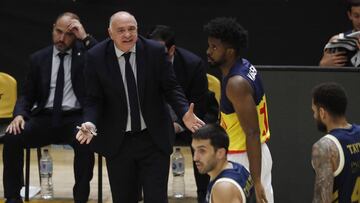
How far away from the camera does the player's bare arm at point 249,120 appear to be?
5.20m

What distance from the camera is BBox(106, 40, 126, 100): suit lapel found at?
5.94m

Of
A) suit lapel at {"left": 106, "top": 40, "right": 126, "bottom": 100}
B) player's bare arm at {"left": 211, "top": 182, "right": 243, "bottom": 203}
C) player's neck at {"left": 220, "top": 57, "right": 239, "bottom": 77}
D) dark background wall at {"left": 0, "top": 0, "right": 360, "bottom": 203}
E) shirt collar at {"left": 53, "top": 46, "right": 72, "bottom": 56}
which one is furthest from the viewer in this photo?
dark background wall at {"left": 0, "top": 0, "right": 360, "bottom": 203}

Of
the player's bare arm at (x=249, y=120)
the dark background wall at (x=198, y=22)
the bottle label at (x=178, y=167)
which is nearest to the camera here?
the player's bare arm at (x=249, y=120)

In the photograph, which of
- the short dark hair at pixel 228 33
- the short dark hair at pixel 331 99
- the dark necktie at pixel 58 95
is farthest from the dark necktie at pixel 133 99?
the dark necktie at pixel 58 95

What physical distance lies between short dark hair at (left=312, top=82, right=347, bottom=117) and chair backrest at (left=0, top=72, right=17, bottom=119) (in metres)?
4.41

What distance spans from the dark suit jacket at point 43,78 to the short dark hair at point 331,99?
334cm

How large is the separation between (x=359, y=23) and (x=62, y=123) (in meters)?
2.85

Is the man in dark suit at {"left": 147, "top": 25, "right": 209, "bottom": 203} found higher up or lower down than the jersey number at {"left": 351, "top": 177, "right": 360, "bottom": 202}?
higher up

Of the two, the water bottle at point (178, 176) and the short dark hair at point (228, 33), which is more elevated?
the short dark hair at point (228, 33)

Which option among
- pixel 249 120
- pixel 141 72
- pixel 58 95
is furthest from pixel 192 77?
pixel 249 120

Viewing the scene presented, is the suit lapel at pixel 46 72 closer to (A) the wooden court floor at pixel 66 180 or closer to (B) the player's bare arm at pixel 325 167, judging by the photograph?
(A) the wooden court floor at pixel 66 180

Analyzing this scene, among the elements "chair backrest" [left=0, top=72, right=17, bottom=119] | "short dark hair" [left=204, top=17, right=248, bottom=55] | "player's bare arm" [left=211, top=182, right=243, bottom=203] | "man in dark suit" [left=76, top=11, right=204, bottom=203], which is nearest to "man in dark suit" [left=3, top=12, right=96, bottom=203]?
"chair backrest" [left=0, top=72, right=17, bottom=119]

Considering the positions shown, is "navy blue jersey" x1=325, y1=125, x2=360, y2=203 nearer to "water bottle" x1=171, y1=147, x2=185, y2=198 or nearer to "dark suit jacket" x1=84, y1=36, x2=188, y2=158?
"dark suit jacket" x1=84, y1=36, x2=188, y2=158

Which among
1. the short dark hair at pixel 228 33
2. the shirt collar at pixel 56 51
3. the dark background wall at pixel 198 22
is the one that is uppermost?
the dark background wall at pixel 198 22
